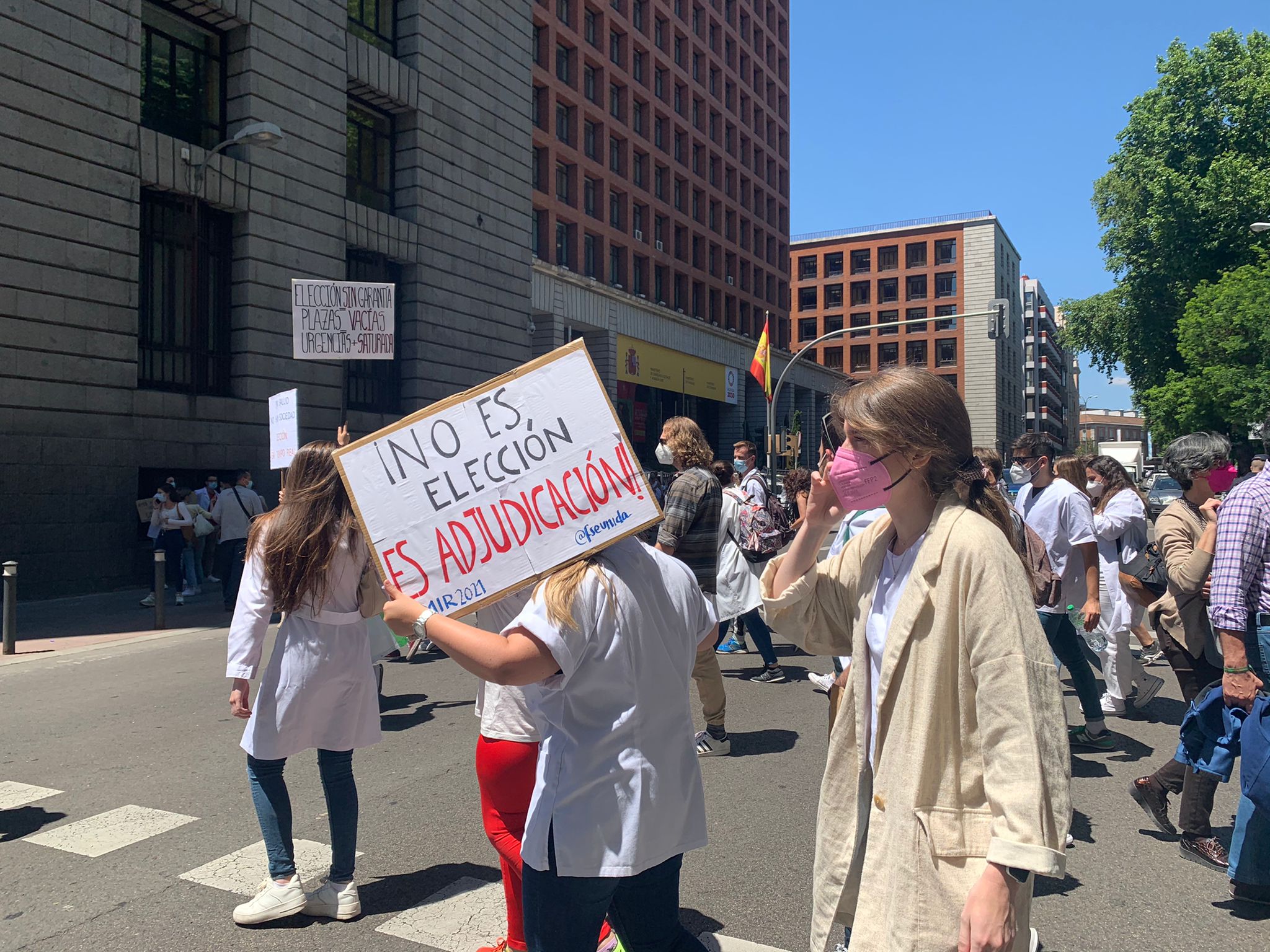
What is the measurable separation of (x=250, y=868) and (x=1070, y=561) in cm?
505

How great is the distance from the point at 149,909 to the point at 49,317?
1399 centimetres

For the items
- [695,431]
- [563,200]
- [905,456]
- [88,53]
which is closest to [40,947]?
[905,456]

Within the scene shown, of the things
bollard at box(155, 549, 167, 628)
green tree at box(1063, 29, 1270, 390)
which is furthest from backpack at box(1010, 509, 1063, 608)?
green tree at box(1063, 29, 1270, 390)

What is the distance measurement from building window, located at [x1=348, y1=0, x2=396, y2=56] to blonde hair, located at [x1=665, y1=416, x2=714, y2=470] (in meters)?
18.8

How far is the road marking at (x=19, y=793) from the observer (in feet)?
17.5

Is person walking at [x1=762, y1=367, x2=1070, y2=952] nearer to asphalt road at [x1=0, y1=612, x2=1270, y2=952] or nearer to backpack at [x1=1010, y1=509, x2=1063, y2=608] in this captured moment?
asphalt road at [x1=0, y1=612, x2=1270, y2=952]

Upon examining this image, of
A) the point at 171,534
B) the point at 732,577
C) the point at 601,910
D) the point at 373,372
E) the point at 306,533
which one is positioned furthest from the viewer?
the point at 373,372

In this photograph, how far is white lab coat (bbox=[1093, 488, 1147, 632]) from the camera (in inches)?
289

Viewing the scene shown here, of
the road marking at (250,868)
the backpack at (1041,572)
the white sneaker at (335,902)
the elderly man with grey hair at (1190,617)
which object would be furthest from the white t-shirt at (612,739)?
the backpack at (1041,572)

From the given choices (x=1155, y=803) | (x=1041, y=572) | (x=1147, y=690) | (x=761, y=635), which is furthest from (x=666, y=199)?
(x=1155, y=803)

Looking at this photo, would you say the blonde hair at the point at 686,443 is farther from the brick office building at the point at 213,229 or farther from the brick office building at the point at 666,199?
the brick office building at the point at 666,199

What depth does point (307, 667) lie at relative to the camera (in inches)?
149

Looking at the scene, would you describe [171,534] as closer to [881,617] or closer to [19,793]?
[19,793]

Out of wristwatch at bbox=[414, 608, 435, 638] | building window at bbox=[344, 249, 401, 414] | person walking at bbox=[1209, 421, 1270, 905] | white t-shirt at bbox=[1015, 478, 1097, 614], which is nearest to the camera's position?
wristwatch at bbox=[414, 608, 435, 638]
